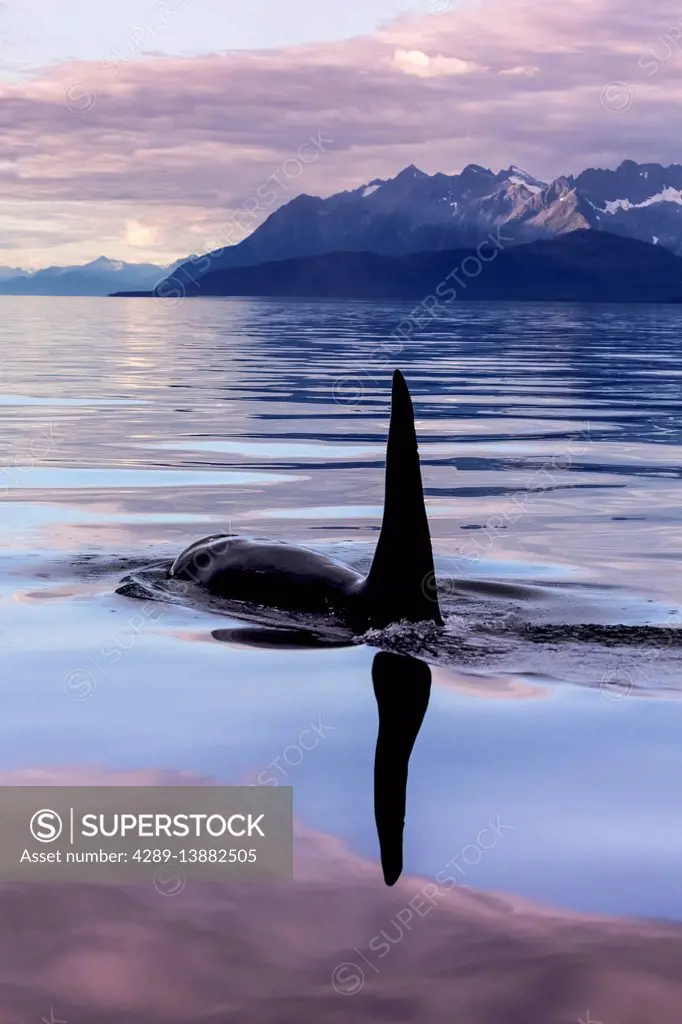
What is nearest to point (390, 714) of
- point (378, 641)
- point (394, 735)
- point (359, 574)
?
point (394, 735)

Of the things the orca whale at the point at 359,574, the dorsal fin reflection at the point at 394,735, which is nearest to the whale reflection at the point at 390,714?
the dorsal fin reflection at the point at 394,735

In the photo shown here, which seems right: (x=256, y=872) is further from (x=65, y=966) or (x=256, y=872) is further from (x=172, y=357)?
(x=172, y=357)

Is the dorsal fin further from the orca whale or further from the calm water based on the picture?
the calm water

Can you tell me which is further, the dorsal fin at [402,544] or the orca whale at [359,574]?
the orca whale at [359,574]

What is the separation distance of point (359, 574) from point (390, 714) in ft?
12.1

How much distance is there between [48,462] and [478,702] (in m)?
16.9

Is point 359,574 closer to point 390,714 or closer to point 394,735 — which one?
point 390,714

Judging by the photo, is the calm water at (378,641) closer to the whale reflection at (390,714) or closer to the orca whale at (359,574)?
the whale reflection at (390,714)

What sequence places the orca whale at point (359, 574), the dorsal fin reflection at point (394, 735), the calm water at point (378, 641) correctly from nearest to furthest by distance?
the dorsal fin reflection at point (394, 735)
the calm water at point (378, 641)
the orca whale at point (359, 574)

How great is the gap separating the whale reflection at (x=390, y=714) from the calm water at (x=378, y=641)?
0.28 feet

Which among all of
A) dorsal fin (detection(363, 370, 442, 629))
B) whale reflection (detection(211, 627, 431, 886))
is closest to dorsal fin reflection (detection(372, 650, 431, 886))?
whale reflection (detection(211, 627, 431, 886))

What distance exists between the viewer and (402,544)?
11.9m

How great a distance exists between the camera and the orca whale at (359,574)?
11.7 metres

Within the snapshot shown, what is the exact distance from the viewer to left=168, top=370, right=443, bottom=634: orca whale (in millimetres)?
11680
